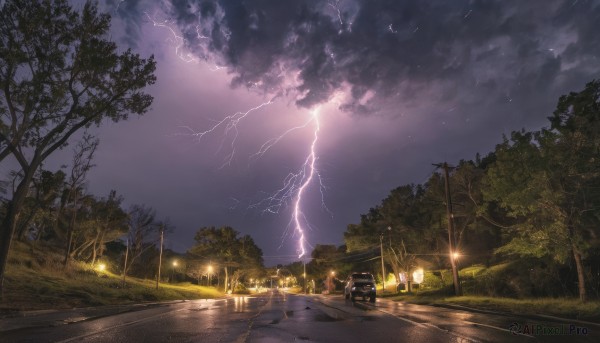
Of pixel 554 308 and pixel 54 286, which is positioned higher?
pixel 54 286

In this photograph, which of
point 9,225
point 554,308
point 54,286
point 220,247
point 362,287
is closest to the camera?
point 554,308

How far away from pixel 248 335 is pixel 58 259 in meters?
38.7

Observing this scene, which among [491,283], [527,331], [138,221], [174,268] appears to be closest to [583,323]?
[527,331]

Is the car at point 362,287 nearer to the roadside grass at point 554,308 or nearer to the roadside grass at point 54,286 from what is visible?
the roadside grass at point 554,308

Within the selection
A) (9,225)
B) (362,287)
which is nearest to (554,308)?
(362,287)

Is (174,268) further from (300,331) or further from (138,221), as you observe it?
(300,331)

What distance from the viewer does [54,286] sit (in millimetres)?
28844

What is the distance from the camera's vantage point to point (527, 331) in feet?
34.3

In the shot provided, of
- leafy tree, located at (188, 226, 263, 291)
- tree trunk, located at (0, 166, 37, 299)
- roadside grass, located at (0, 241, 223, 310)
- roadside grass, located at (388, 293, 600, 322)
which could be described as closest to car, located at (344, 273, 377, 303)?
roadside grass, located at (388, 293, 600, 322)

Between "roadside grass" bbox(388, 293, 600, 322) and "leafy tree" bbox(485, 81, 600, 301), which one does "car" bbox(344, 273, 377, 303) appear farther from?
"leafy tree" bbox(485, 81, 600, 301)

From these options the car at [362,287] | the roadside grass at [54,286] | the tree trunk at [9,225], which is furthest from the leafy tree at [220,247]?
the tree trunk at [9,225]

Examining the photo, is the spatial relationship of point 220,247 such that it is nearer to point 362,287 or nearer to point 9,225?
point 362,287

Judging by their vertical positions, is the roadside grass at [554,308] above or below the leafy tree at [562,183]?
below

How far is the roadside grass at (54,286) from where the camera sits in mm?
23406
